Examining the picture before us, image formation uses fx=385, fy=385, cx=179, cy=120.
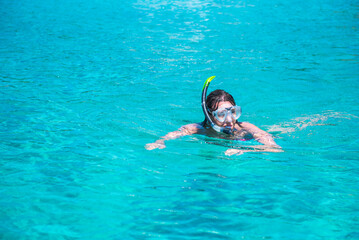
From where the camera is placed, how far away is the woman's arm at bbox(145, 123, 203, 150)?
4.30m

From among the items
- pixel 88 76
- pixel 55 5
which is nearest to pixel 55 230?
pixel 88 76

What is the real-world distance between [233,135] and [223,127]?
245mm

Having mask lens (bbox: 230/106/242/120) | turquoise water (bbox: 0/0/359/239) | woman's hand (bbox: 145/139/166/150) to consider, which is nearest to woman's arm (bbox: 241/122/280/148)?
turquoise water (bbox: 0/0/359/239)

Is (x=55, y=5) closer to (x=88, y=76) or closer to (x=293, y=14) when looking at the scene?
(x=293, y=14)

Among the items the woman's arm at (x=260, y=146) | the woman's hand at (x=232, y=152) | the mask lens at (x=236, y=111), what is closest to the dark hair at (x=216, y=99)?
the mask lens at (x=236, y=111)

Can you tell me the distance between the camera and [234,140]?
466 centimetres

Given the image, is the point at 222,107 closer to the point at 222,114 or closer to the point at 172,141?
the point at 222,114

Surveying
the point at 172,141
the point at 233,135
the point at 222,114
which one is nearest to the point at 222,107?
the point at 222,114

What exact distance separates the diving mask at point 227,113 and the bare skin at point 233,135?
0.03 meters

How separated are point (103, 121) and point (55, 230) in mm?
2606

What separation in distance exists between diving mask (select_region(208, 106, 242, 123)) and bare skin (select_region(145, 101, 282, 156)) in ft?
0.11

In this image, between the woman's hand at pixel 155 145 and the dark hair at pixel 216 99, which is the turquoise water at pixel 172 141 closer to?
the woman's hand at pixel 155 145

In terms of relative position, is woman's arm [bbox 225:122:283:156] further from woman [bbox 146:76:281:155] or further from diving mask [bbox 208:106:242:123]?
diving mask [bbox 208:106:242:123]

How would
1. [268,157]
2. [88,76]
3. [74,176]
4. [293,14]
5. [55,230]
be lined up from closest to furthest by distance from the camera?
1. [55,230]
2. [74,176]
3. [268,157]
4. [88,76]
5. [293,14]
